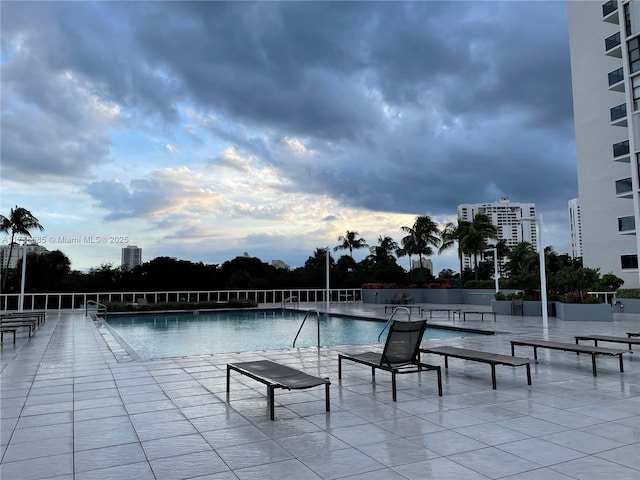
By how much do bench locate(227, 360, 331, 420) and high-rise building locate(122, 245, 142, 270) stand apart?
1325 inches

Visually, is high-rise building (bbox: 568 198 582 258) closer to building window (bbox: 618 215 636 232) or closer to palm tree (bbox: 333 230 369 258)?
palm tree (bbox: 333 230 369 258)

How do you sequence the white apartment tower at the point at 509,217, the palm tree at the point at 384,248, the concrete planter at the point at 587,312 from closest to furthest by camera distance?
the concrete planter at the point at 587,312 < the white apartment tower at the point at 509,217 < the palm tree at the point at 384,248

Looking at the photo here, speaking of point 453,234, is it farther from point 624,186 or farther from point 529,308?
point 529,308

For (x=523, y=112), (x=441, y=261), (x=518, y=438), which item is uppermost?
(x=523, y=112)

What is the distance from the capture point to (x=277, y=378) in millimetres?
4227

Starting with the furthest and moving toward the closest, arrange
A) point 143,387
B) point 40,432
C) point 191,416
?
point 143,387
point 191,416
point 40,432

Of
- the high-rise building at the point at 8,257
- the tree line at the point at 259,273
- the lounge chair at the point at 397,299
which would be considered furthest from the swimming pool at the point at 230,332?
the high-rise building at the point at 8,257

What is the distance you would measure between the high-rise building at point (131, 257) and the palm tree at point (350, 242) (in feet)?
61.9

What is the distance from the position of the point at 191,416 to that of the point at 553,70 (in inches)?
1467

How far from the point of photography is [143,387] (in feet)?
16.7

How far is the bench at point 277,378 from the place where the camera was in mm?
3871

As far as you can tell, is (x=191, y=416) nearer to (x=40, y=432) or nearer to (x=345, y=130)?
(x=40, y=432)

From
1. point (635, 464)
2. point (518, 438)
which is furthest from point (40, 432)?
point (635, 464)

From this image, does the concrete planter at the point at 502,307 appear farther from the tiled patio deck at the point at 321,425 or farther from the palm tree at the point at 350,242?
the palm tree at the point at 350,242
